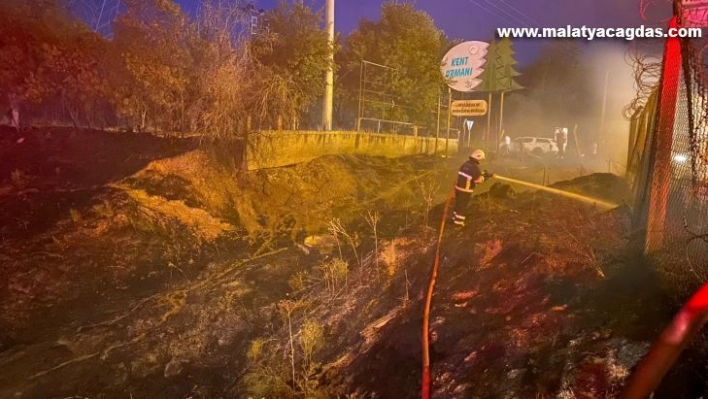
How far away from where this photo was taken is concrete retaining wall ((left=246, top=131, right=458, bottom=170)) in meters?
10.7

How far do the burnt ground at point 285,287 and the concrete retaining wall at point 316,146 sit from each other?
16.8 inches

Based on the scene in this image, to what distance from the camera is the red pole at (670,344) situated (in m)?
2.27

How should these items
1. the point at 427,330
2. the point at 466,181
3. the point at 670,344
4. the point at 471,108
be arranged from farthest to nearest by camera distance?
the point at 471,108, the point at 466,181, the point at 427,330, the point at 670,344

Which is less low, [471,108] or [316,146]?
[471,108]

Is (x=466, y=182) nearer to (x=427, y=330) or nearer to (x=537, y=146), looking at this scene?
(x=427, y=330)

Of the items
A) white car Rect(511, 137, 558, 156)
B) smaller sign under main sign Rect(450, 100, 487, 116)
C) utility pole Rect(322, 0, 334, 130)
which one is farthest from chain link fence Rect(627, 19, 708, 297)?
white car Rect(511, 137, 558, 156)

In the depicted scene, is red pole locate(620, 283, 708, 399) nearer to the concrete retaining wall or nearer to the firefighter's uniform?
the firefighter's uniform

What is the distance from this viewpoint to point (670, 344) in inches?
91.7

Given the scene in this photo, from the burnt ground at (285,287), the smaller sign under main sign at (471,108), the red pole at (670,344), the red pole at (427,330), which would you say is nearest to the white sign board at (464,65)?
the smaller sign under main sign at (471,108)

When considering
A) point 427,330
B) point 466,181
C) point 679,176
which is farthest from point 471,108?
point 427,330

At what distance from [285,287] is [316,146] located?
222 inches

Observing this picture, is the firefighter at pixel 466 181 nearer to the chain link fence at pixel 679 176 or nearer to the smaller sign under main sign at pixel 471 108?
the chain link fence at pixel 679 176

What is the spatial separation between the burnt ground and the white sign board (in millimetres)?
7328

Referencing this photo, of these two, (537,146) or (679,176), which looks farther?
(537,146)
